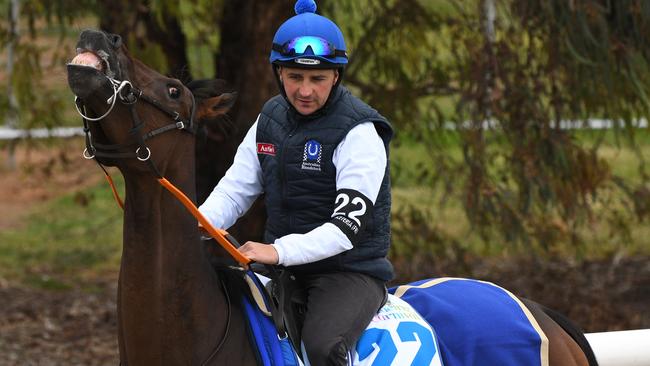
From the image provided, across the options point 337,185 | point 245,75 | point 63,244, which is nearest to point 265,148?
point 337,185

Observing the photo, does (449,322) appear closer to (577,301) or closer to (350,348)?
(350,348)

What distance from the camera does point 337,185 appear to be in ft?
12.9

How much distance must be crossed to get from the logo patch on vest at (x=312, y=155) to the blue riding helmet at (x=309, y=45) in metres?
0.28

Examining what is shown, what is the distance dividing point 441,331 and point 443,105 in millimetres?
6014

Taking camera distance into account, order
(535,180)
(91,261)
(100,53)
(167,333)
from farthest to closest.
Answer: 1. (91,261)
2. (535,180)
3. (167,333)
4. (100,53)

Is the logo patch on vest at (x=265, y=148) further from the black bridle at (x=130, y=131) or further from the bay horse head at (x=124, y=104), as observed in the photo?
the black bridle at (x=130, y=131)

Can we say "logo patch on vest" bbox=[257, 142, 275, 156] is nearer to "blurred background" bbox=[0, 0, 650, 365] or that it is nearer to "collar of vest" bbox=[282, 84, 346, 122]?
"collar of vest" bbox=[282, 84, 346, 122]

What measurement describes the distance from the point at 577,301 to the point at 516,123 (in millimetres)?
2460

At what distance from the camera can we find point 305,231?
161 inches

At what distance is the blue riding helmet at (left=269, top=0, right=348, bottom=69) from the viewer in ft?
13.1

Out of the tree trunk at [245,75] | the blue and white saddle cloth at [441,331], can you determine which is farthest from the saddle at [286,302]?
the tree trunk at [245,75]

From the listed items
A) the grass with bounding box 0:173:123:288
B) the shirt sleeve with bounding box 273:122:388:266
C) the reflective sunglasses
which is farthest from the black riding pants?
the grass with bounding box 0:173:123:288

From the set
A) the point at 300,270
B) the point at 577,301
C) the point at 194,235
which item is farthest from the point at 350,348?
the point at 577,301

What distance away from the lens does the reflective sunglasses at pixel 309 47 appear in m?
4.00
